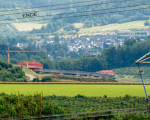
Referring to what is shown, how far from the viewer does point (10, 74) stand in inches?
3366

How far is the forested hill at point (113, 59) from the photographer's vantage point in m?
138

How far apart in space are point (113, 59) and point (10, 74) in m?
60.1

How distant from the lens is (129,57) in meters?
138

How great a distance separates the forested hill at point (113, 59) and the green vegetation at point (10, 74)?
4875 centimetres

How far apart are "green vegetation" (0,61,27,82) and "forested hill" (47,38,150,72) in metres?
48.8

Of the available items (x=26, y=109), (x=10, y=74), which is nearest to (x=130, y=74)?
(x=10, y=74)

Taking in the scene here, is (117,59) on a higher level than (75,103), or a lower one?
higher

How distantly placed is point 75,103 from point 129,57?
9808cm

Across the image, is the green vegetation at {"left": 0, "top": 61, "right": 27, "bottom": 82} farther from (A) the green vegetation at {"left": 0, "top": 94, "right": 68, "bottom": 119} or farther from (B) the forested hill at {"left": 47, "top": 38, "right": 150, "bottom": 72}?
(B) the forested hill at {"left": 47, "top": 38, "right": 150, "bottom": 72}

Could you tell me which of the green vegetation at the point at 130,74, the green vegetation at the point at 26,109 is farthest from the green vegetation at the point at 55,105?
the green vegetation at the point at 130,74

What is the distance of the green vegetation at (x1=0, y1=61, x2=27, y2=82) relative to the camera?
272 ft

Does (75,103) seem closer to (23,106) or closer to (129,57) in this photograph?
(23,106)

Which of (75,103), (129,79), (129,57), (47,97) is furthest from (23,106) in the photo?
(129,57)

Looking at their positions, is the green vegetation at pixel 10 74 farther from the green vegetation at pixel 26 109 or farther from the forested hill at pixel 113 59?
the forested hill at pixel 113 59
